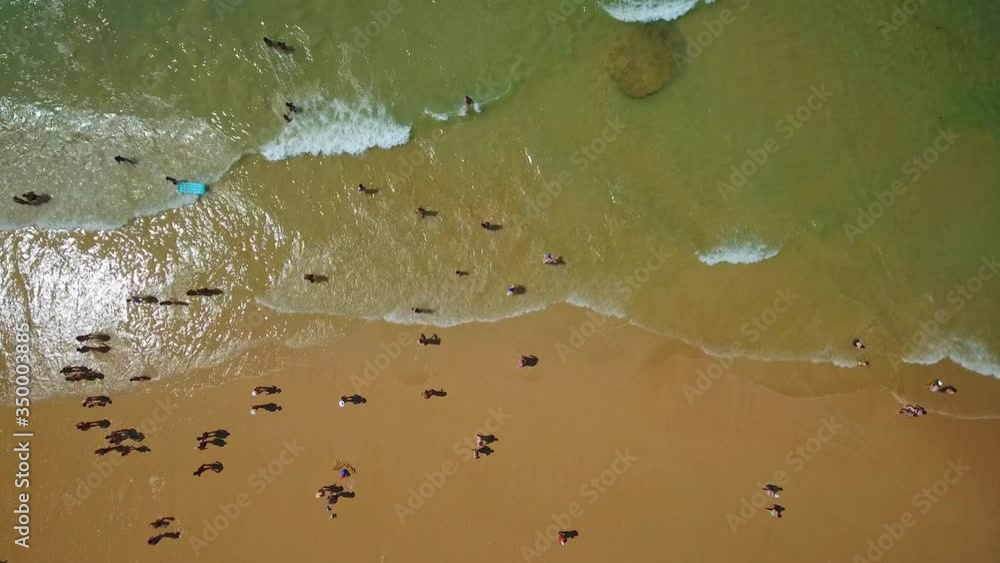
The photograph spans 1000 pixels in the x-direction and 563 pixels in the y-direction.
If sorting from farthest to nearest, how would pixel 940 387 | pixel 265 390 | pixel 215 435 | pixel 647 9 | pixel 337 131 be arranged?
pixel 337 131, pixel 647 9, pixel 215 435, pixel 265 390, pixel 940 387

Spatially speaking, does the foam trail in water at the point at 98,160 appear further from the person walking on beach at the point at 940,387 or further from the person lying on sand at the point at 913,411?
the person walking on beach at the point at 940,387

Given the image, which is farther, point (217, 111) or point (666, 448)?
point (217, 111)

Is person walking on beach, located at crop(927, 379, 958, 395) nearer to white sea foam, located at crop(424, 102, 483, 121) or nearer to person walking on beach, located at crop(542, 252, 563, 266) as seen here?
person walking on beach, located at crop(542, 252, 563, 266)

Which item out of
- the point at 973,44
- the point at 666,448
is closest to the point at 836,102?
the point at 973,44

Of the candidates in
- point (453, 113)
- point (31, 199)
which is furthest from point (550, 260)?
point (31, 199)

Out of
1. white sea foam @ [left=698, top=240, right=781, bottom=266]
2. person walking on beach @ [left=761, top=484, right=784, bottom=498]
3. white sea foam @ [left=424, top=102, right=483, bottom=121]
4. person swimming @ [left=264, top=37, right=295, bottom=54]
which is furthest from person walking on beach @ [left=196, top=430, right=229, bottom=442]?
person walking on beach @ [left=761, top=484, right=784, bottom=498]

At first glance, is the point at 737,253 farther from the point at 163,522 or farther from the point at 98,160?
the point at 98,160

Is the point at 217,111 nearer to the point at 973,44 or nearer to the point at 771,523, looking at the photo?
the point at 771,523
